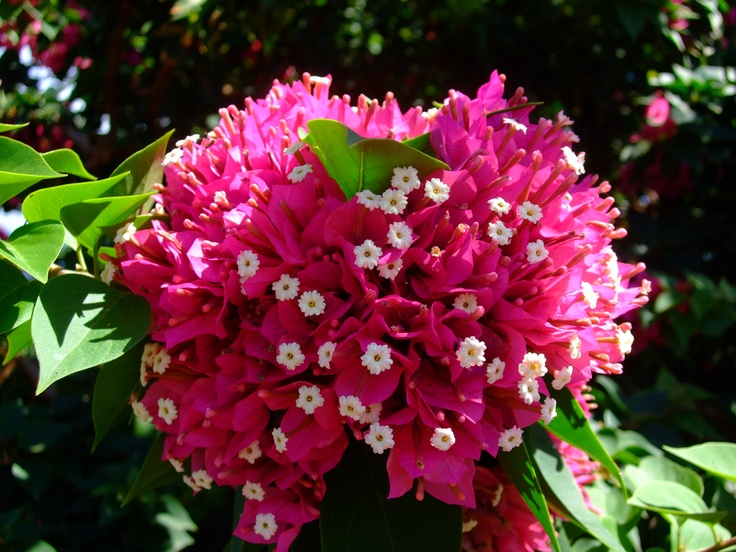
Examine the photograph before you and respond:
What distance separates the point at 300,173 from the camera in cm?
72

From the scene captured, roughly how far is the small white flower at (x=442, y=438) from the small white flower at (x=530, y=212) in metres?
0.24

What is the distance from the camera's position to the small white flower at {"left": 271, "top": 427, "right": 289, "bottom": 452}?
27.4 inches

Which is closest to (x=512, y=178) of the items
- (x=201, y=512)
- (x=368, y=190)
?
(x=368, y=190)

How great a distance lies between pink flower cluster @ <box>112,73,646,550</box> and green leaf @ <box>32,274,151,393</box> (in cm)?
3

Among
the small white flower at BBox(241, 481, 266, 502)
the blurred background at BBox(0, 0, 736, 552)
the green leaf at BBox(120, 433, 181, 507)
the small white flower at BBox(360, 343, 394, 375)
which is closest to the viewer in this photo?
the small white flower at BBox(360, 343, 394, 375)

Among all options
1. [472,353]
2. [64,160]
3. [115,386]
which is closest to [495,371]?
[472,353]

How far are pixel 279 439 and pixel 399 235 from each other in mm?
244

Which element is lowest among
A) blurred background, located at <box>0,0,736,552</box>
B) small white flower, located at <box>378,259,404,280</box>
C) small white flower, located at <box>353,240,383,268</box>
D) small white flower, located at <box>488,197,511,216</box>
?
blurred background, located at <box>0,0,736,552</box>

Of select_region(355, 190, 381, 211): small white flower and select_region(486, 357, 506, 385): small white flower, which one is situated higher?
select_region(355, 190, 381, 211): small white flower

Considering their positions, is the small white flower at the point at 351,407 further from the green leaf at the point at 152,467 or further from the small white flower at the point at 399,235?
the green leaf at the point at 152,467

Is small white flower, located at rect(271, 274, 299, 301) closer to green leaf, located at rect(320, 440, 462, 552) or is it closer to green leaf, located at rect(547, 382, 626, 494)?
green leaf, located at rect(320, 440, 462, 552)

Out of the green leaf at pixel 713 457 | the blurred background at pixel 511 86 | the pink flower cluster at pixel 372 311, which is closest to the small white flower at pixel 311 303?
the pink flower cluster at pixel 372 311

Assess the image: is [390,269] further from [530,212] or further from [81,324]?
[81,324]

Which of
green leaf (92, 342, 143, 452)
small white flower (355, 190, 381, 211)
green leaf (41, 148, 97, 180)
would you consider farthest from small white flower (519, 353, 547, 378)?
green leaf (41, 148, 97, 180)
